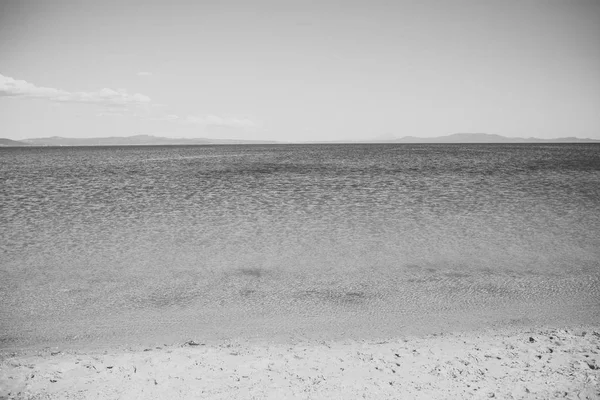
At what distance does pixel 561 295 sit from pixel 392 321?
454 cm

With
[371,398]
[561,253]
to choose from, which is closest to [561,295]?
[561,253]

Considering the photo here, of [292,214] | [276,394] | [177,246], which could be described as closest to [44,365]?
[276,394]

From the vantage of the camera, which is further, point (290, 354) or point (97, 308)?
point (97, 308)

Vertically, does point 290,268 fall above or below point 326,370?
above

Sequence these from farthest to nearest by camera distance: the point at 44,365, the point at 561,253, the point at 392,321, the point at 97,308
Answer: the point at 561,253, the point at 97,308, the point at 392,321, the point at 44,365

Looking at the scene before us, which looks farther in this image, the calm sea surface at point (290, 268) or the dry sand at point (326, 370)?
the calm sea surface at point (290, 268)

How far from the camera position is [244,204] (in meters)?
21.7

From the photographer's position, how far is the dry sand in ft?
16.9

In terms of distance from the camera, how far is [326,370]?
5707 mm

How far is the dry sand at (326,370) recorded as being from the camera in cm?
514

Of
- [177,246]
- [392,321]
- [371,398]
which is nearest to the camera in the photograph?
[371,398]

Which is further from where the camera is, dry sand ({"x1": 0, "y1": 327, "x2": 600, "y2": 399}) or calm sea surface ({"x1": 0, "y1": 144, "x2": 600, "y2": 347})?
calm sea surface ({"x1": 0, "y1": 144, "x2": 600, "y2": 347})

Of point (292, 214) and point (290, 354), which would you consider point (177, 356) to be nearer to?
point (290, 354)

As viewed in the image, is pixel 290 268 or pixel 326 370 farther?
pixel 290 268
